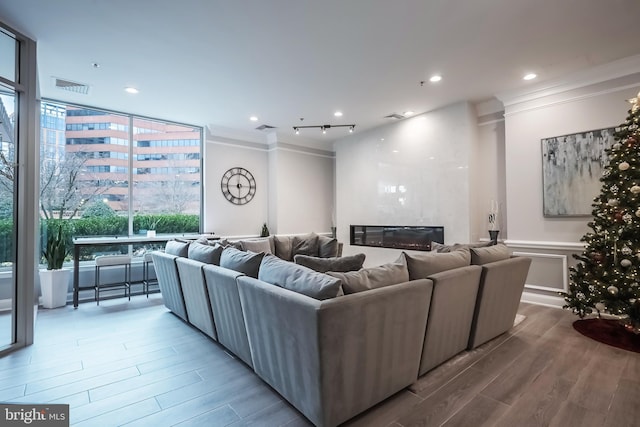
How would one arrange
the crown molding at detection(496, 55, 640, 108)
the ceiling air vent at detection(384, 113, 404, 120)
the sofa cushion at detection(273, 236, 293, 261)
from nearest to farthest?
the crown molding at detection(496, 55, 640, 108) < the sofa cushion at detection(273, 236, 293, 261) < the ceiling air vent at detection(384, 113, 404, 120)

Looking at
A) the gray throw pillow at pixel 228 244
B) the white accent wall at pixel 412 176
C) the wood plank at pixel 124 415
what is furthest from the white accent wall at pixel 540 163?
the wood plank at pixel 124 415

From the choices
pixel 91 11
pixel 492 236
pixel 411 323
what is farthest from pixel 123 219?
pixel 492 236

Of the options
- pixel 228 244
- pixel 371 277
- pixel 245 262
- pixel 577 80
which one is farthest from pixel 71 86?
pixel 577 80

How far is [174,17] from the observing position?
2686mm

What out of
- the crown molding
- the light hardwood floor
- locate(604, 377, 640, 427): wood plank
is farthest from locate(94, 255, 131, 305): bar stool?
the crown molding

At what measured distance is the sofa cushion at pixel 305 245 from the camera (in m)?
5.11

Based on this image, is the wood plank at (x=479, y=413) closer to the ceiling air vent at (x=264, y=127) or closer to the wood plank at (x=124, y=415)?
the wood plank at (x=124, y=415)

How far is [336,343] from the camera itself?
5.22 feet

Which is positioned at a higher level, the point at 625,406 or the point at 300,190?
the point at 300,190

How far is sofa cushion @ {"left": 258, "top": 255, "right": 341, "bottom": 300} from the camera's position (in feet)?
5.56

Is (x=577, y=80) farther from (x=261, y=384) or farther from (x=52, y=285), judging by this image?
(x=52, y=285)

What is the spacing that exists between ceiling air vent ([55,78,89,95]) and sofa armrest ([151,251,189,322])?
2.58 meters

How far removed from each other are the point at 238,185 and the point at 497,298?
5250 mm

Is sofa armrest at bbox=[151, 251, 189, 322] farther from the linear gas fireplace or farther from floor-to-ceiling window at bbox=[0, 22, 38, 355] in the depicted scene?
the linear gas fireplace
